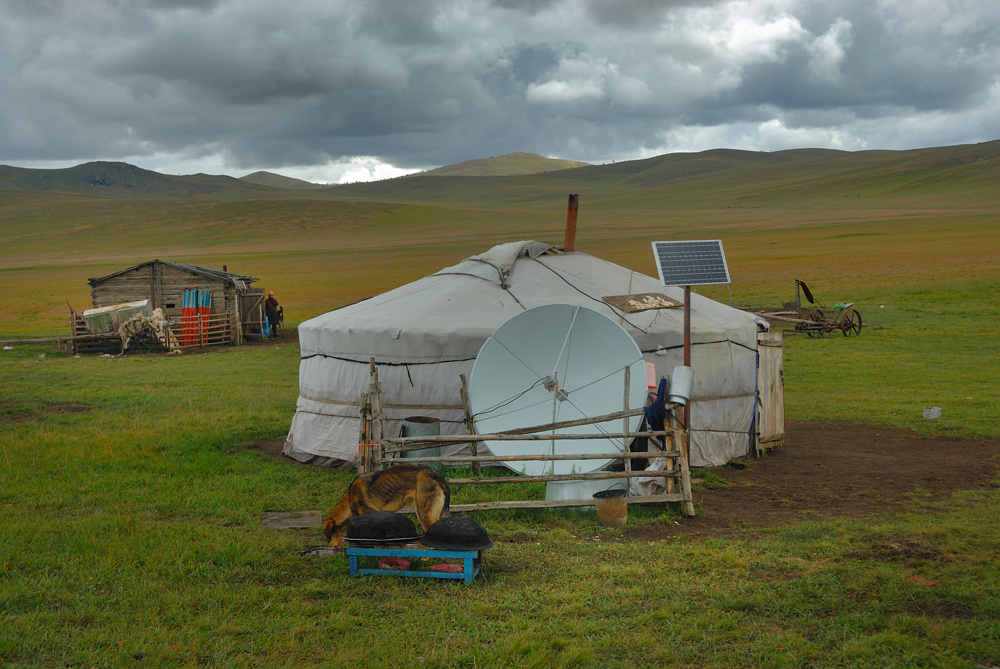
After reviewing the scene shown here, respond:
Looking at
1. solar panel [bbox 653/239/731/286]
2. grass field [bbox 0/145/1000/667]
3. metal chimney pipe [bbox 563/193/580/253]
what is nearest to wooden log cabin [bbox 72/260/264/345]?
grass field [bbox 0/145/1000/667]

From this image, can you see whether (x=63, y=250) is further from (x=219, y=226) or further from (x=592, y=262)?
(x=592, y=262)

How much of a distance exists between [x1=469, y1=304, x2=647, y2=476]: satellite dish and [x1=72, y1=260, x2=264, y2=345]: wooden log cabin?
17.0m

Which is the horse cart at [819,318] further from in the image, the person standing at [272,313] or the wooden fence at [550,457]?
the person standing at [272,313]

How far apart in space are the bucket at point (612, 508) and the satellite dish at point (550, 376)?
1.32m

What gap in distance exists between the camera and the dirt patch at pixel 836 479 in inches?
268

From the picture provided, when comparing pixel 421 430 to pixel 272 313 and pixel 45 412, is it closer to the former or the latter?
pixel 45 412

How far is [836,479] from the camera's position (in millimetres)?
8133

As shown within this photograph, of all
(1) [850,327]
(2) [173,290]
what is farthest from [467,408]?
(2) [173,290]

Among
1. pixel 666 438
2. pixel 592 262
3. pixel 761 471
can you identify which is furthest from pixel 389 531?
pixel 592 262

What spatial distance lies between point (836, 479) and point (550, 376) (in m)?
3.01

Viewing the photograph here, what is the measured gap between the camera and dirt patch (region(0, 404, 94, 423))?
36.7ft

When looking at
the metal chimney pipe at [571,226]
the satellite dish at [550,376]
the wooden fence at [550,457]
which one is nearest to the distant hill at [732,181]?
the metal chimney pipe at [571,226]

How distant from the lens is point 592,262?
10484mm

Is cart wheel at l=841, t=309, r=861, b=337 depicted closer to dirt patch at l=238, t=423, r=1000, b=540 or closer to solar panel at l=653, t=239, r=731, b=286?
dirt patch at l=238, t=423, r=1000, b=540
